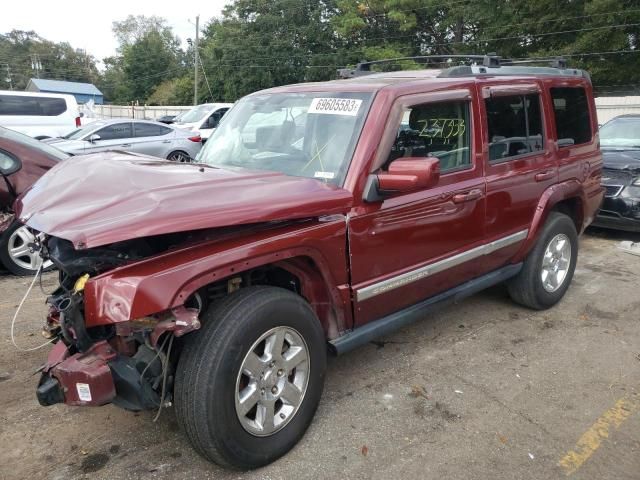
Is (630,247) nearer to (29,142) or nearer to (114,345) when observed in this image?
(114,345)

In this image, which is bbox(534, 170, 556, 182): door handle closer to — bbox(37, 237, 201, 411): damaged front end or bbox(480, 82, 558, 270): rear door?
Result: bbox(480, 82, 558, 270): rear door

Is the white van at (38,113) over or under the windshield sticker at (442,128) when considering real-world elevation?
over

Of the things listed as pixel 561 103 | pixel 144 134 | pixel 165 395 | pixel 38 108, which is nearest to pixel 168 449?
pixel 165 395

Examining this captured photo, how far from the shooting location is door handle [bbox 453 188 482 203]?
3.49m

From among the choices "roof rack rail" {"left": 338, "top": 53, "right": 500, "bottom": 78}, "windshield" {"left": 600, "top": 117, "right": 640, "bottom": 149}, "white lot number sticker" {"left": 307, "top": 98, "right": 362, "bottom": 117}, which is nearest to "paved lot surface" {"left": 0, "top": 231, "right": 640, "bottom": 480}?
"white lot number sticker" {"left": 307, "top": 98, "right": 362, "bottom": 117}

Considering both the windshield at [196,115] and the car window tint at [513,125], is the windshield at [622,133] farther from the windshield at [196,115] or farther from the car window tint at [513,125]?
the windshield at [196,115]

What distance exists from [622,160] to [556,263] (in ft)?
11.2

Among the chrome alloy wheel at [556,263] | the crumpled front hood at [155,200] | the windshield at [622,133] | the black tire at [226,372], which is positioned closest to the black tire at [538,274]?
the chrome alloy wheel at [556,263]

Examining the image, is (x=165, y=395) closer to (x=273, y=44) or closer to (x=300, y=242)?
(x=300, y=242)

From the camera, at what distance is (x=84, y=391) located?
7.59 feet

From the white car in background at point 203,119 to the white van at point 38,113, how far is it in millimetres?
3738

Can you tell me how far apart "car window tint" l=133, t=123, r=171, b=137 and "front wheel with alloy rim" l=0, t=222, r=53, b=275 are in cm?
700

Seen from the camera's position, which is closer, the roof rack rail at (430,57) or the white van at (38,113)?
the roof rack rail at (430,57)

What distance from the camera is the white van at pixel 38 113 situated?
52.7ft
